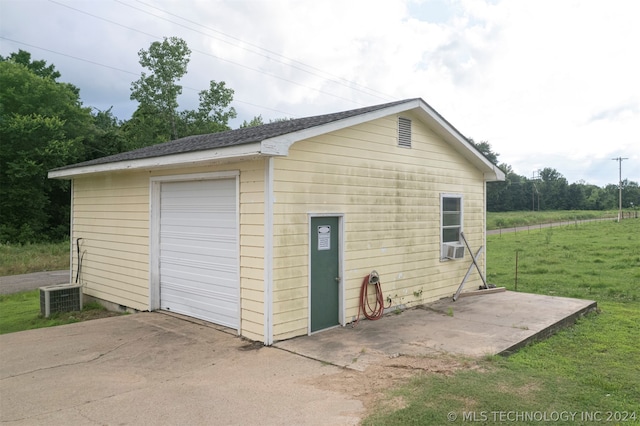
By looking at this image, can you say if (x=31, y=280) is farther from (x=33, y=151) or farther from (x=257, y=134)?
(x=33, y=151)

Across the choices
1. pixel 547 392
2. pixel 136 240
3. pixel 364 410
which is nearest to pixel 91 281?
pixel 136 240

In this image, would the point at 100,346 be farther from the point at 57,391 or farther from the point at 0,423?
the point at 0,423

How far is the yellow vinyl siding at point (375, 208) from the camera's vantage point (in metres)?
6.27

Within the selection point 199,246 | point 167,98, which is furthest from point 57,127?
point 199,246

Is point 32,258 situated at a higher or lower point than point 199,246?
lower

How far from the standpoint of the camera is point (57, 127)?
2412 centimetres

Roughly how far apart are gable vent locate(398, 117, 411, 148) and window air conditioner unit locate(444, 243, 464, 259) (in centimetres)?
252

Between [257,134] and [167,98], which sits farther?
[167,98]

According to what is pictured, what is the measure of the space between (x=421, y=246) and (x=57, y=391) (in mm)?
6632

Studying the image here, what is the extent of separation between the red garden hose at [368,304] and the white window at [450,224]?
2451mm

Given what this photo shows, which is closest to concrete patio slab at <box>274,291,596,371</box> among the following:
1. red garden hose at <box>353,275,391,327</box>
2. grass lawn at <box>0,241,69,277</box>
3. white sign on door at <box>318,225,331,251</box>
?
red garden hose at <box>353,275,391,327</box>

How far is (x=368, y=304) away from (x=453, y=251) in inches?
118

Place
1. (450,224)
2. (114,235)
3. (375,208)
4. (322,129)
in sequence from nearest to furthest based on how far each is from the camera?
(322,129), (375,208), (114,235), (450,224)

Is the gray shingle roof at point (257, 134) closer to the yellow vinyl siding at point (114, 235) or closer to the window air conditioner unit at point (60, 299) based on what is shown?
the yellow vinyl siding at point (114, 235)
